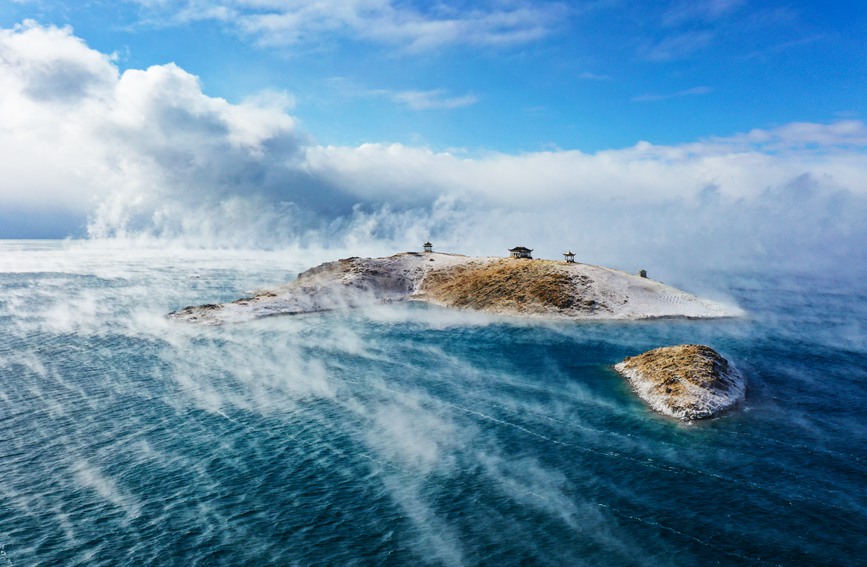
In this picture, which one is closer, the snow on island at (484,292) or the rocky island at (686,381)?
the rocky island at (686,381)

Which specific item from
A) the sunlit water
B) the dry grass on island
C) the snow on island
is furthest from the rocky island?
the dry grass on island

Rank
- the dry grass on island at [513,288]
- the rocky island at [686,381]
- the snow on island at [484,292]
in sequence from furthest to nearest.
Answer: the dry grass on island at [513,288], the snow on island at [484,292], the rocky island at [686,381]

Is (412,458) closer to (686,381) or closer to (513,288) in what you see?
(686,381)

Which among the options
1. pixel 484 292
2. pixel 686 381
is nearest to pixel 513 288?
pixel 484 292

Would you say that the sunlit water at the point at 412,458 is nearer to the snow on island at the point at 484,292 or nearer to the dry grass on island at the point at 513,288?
the snow on island at the point at 484,292

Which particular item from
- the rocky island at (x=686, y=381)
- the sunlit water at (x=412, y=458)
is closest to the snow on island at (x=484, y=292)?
the sunlit water at (x=412, y=458)

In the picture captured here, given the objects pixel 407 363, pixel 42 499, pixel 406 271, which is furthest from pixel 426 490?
pixel 406 271
